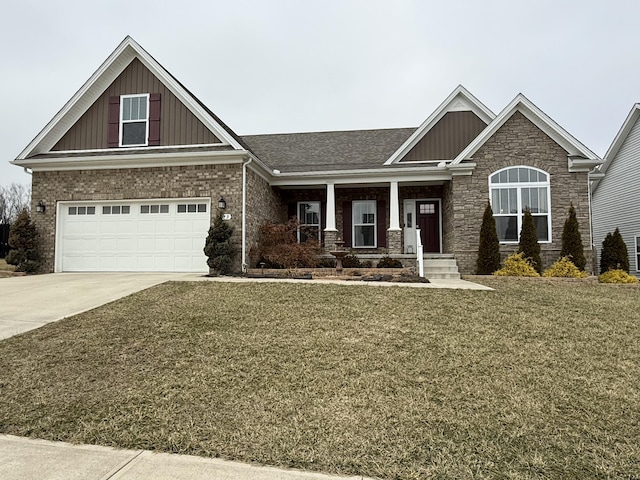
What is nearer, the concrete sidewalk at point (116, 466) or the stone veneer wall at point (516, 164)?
the concrete sidewalk at point (116, 466)

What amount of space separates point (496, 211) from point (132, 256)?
38.1 feet

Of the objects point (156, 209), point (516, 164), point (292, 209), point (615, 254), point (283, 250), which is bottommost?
point (615, 254)

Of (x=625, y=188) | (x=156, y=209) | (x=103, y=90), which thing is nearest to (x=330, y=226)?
(x=156, y=209)

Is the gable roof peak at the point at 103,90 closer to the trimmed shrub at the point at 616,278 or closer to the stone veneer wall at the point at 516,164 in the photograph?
the stone veneer wall at the point at 516,164

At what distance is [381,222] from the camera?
16.2 meters

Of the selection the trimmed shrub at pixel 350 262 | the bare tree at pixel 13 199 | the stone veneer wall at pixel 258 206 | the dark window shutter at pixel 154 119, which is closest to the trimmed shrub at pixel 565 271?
the trimmed shrub at pixel 350 262

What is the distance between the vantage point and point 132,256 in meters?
12.9

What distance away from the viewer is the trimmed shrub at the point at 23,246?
1249 centimetres

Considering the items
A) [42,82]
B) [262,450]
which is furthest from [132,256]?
[42,82]

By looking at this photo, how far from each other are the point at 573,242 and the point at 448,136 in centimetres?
550

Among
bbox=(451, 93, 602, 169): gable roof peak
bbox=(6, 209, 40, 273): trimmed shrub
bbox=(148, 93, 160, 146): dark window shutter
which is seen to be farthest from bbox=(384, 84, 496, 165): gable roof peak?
bbox=(6, 209, 40, 273): trimmed shrub

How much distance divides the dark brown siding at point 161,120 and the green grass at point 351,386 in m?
7.21

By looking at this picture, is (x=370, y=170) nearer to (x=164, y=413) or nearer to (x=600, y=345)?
(x=600, y=345)

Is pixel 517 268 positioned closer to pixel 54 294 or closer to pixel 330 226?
pixel 330 226
